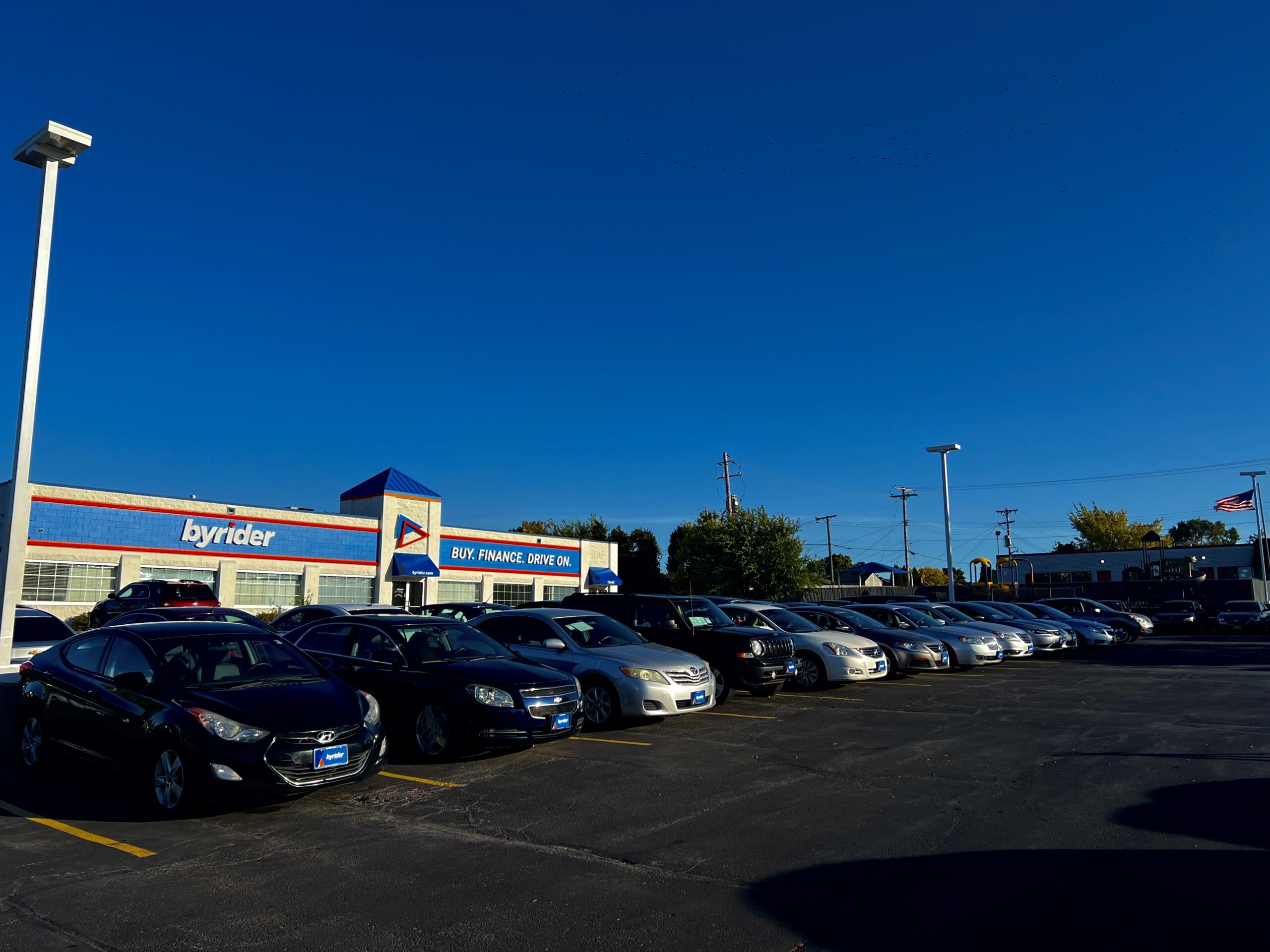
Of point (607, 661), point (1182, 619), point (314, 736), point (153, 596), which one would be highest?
point (153, 596)

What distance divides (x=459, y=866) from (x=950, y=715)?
865 cm

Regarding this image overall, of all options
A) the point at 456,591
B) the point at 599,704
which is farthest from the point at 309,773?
the point at 456,591

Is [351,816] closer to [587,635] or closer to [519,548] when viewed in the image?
[587,635]

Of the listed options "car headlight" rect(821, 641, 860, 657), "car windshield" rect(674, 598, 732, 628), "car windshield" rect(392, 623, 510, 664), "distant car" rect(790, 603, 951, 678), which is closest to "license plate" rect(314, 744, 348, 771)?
"car windshield" rect(392, 623, 510, 664)

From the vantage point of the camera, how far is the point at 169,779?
22.3ft

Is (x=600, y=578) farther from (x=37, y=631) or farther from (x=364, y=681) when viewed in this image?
(x=364, y=681)

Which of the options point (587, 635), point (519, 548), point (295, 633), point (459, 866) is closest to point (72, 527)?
point (519, 548)

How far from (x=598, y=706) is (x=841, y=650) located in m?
6.00

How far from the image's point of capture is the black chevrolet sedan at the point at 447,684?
8836mm

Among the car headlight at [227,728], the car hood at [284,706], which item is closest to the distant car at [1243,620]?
the car hood at [284,706]

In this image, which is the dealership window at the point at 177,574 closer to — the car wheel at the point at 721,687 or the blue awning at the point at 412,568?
the blue awning at the point at 412,568

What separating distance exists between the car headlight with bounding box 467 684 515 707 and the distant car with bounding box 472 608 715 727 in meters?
1.10

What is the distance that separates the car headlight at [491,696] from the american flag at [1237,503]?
46871mm

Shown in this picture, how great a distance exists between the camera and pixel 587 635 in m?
12.1
